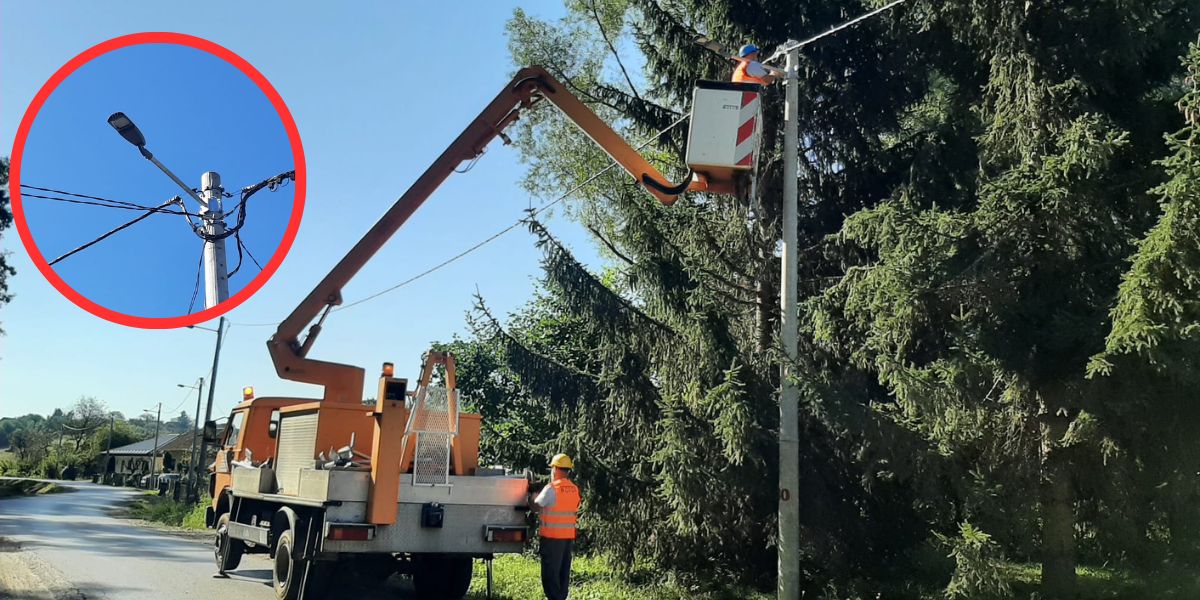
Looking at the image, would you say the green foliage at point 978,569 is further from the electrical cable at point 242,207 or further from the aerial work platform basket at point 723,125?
the electrical cable at point 242,207

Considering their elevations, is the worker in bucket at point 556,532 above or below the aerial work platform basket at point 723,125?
below

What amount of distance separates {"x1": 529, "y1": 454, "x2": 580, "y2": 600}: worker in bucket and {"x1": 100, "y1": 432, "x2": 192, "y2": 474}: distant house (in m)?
71.3

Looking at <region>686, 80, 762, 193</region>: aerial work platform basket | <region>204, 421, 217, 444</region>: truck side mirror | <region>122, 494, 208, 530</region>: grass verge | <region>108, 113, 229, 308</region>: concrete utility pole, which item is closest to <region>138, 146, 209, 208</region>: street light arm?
<region>108, 113, 229, 308</region>: concrete utility pole

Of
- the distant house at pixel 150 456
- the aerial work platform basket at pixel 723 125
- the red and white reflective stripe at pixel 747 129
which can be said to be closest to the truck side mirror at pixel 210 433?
the aerial work platform basket at pixel 723 125

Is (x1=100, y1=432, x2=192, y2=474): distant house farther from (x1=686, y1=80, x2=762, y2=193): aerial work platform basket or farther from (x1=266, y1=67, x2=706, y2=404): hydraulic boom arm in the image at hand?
(x1=686, y1=80, x2=762, y2=193): aerial work platform basket

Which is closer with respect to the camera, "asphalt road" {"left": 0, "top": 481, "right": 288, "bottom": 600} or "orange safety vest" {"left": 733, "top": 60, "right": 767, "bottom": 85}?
"orange safety vest" {"left": 733, "top": 60, "right": 767, "bottom": 85}

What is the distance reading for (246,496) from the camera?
11.0 m

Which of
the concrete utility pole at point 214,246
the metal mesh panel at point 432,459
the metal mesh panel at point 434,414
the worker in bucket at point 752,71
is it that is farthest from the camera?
the metal mesh panel at point 434,414

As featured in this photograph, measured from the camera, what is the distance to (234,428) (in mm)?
13039

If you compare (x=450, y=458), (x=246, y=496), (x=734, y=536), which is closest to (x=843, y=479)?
(x=734, y=536)

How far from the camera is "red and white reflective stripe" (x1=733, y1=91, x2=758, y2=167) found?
837 cm

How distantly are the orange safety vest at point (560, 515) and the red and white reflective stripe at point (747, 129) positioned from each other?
12.0ft

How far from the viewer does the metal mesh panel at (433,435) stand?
9.23 metres

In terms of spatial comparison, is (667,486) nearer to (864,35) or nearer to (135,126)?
(864,35)
